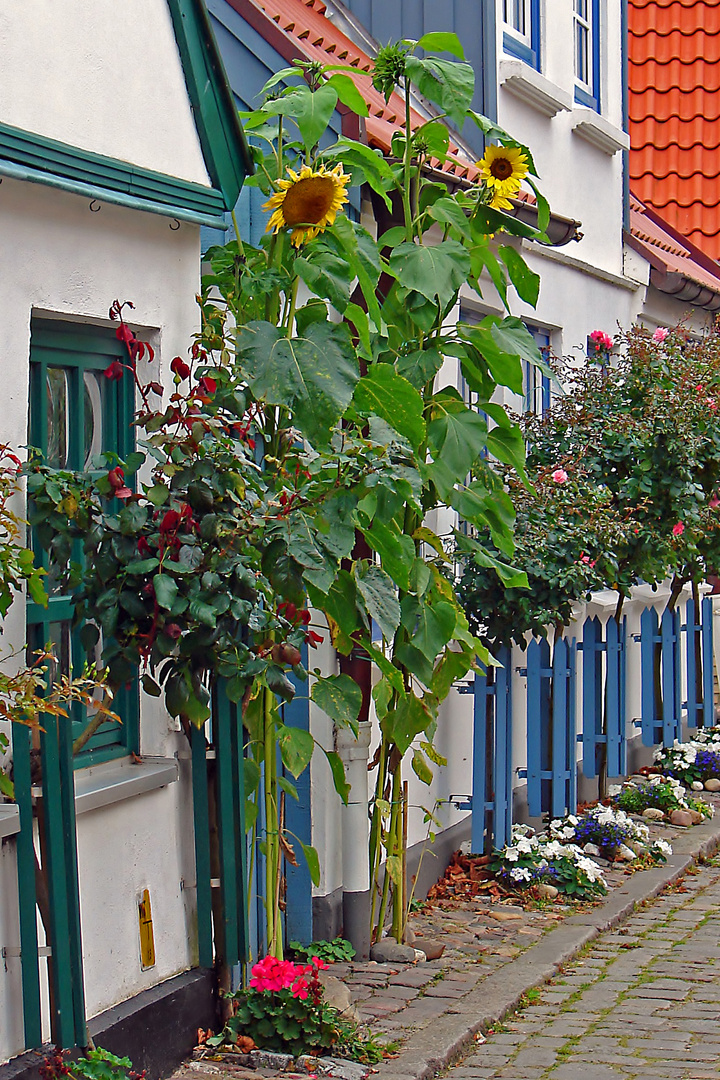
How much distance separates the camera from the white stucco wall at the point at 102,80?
431cm

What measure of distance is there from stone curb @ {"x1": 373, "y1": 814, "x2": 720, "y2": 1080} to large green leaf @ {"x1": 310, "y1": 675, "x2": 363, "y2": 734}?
1121 millimetres

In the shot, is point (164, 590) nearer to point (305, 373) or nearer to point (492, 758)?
point (305, 373)

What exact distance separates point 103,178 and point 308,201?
2.30 ft

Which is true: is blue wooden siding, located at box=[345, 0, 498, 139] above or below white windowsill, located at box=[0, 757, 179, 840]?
above

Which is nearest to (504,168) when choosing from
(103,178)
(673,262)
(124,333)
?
(103,178)

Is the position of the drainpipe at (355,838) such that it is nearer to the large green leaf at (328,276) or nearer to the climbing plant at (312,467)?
the climbing plant at (312,467)

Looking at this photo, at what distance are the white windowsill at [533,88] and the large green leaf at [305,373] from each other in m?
4.53

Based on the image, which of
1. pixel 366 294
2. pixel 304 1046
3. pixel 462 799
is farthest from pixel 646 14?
pixel 304 1046

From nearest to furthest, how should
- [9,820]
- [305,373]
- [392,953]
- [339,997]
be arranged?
[9,820], [305,373], [339,997], [392,953]

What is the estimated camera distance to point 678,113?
1622 centimetres

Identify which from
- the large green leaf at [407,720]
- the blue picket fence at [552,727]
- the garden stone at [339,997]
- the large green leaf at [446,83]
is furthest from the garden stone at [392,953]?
the large green leaf at [446,83]

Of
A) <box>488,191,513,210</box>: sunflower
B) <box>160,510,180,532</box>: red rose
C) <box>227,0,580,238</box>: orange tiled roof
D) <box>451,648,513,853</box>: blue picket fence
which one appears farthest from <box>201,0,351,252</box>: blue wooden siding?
<box>451,648,513,853</box>: blue picket fence

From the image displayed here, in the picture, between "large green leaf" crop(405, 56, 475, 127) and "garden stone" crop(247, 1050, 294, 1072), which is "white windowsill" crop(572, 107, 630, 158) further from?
"garden stone" crop(247, 1050, 294, 1072)

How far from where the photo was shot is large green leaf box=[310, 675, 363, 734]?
5379mm
